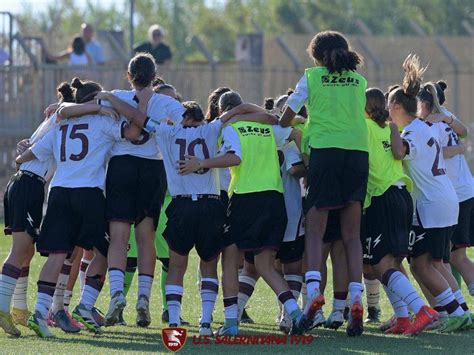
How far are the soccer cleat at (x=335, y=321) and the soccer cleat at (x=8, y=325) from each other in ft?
7.79

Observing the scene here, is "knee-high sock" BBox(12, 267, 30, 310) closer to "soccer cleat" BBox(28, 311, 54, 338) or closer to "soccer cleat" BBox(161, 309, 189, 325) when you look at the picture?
"soccer cleat" BBox(28, 311, 54, 338)

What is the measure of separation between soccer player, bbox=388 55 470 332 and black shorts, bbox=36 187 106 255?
2451mm

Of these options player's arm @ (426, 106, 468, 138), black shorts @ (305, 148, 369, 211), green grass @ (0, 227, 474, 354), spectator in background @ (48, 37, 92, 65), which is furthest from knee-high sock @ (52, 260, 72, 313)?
spectator in background @ (48, 37, 92, 65)

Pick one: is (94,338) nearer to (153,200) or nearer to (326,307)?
(153,200)

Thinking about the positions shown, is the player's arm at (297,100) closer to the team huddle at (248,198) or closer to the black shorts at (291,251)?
the team huddle at (248,198)

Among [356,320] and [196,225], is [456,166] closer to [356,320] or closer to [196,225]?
[356,320]

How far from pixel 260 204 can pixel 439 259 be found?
1.53m

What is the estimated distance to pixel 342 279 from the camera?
9.93 meters

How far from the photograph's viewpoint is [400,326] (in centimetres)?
963

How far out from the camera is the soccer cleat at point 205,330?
9.42 meters

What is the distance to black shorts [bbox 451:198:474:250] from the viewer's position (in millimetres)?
10656

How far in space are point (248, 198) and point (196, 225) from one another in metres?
0.46

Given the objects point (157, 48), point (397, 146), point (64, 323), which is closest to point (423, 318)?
point (397, 146)

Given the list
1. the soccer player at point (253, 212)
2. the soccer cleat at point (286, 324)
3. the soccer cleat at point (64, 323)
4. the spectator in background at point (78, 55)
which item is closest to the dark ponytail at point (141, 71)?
the soccer player at point (253, 212)
